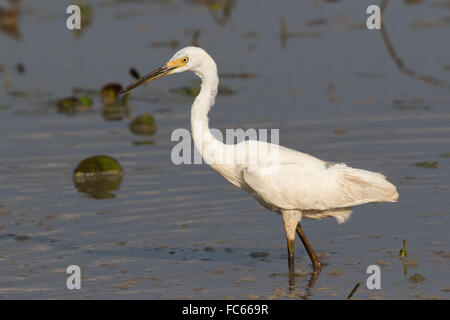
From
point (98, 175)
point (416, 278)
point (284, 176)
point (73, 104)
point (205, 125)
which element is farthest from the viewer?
point (73, 104)

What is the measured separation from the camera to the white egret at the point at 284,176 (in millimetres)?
9047

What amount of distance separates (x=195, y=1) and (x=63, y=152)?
1064 centimetres

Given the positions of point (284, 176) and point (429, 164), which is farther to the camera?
point (429, 164)

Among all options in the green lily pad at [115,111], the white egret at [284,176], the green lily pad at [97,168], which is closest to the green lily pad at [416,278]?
the white egret at [284,176]

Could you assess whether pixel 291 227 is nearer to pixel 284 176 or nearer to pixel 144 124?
pixel 284 176

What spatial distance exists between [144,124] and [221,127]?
3.86ft

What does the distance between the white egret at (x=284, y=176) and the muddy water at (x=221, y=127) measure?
0.62 m

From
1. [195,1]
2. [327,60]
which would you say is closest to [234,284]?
[327,60]

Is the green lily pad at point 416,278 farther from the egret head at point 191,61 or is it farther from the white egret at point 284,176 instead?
the egret head at point 191,61

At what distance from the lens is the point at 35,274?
9312 millimetres

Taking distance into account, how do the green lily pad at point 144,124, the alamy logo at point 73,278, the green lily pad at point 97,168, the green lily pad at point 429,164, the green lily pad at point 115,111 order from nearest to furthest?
1. the alamy logo at point 73,278
2. the green lily pad at point 429,164
3. the green lily pad at point 97,168
4. the green lily pad at point 144,124
5. the green lily pad at point 115,111

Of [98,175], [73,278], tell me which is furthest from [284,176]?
[98,175]

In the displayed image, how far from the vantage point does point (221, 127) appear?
562 inches
